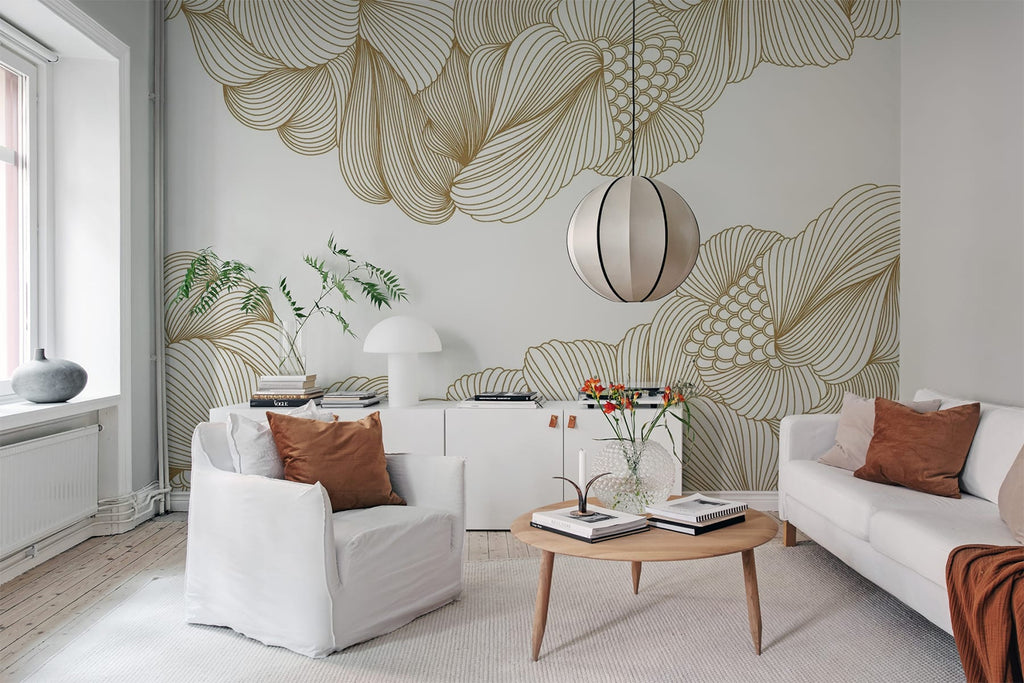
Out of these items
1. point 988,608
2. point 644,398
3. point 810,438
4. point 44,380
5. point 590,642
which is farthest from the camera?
point 644,398

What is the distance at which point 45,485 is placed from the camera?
10.6ft

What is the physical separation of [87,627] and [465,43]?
3.30 meters

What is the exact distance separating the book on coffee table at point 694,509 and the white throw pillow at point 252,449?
4.41 feet

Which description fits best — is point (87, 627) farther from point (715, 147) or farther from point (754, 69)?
point (754, 69)

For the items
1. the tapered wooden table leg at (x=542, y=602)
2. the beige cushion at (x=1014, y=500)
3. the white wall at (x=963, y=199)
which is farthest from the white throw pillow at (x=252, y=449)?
the white wall at (x=963, y=199)

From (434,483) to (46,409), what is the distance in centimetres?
171

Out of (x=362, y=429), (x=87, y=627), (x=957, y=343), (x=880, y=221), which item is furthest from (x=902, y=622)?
(x=87, y=627)

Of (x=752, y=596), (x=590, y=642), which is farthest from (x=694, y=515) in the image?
(x=590, y=642)

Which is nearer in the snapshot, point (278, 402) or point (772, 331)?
point (278, 402)

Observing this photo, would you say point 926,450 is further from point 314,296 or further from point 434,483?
point 314,296

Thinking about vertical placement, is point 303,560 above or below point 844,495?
below

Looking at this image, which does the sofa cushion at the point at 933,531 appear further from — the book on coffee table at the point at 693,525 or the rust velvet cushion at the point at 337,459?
the rust velvet cushion at the point at 337,459

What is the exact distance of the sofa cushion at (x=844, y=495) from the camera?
108 inches

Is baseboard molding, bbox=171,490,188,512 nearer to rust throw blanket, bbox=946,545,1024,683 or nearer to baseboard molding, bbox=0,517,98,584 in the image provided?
baseboard molding, bbox=0,517,98,584
